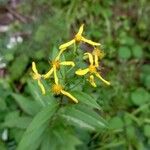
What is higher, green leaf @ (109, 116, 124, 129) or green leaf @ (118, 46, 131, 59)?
green leaf @ (118, 46, 131, 59)

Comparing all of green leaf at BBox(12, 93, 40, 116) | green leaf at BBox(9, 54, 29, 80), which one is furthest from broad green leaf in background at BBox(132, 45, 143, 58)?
green leaf at BBox(12, 93, 40, 116)

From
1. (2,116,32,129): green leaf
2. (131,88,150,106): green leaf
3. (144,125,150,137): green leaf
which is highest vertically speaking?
(2,116,32,129): green leaf

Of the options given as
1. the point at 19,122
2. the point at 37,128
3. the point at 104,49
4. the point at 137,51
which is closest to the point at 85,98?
the point at 37,128

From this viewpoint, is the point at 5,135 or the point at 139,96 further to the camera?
the point at 139,96

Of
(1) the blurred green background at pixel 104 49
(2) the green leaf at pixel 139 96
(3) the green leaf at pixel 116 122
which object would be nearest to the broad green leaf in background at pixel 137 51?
(1) the blurred green background at pixel 104 49

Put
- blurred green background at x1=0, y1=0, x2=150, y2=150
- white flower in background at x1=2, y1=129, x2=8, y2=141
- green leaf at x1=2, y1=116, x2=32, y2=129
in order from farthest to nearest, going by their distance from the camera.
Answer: blurred green background at x1=0, y1=0, x2=150, y2=150
white flower in background at x1=2, y1=129, x2=8, y2=141
green leaf at x1=2, y1=116, x2=32, y2=129

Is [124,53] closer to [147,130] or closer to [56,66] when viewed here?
[147,130]

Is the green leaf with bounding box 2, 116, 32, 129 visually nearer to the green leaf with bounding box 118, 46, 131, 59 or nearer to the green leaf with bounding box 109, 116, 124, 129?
the green leaf with bounding box 109, 116, 124, 129

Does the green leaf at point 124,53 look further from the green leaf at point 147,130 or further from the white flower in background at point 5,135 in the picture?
the white flower in background at point 5,135
